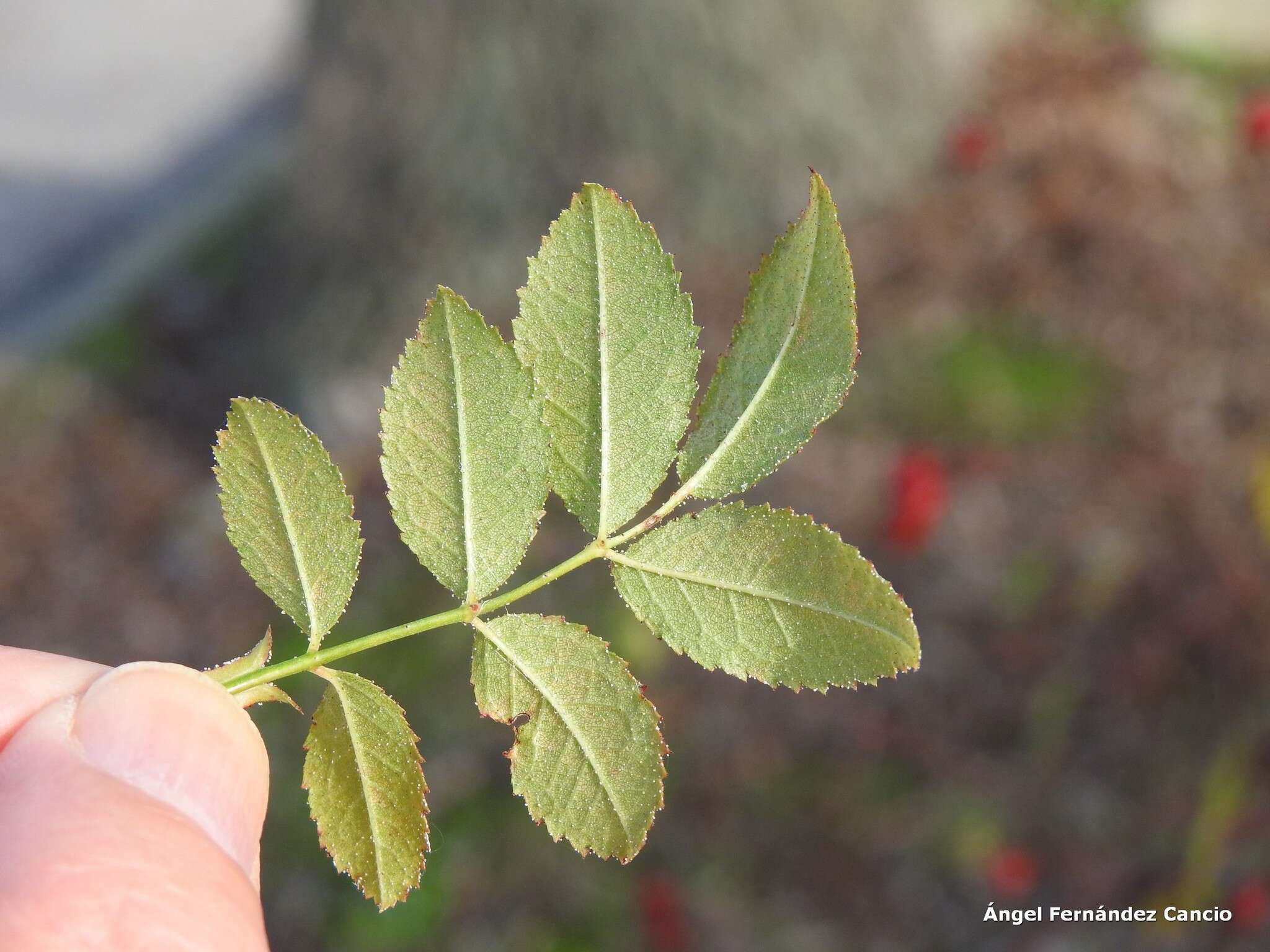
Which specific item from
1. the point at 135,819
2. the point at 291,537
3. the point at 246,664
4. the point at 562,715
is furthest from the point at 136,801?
the point at 562,715

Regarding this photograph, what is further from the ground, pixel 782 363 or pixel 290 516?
pixel 782 363

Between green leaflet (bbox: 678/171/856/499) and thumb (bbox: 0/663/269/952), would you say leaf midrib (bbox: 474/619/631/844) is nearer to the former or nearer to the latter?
green leaflet (bbox: 678/171/856/499)

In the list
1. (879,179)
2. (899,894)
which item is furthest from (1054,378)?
(899,894)

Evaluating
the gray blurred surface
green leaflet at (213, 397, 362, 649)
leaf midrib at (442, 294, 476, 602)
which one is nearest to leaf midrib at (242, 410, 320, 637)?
green leaflet at (213, 397, 362, 649)

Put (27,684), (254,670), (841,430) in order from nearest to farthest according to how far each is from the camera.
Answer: (254,670) → (27,684) → (841,430)

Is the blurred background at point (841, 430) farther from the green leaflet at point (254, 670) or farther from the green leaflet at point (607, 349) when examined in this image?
the green leaflet at point (607, 349)

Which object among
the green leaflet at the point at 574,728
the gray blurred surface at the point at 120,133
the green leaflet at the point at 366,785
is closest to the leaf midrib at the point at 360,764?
the green leaflet at the point at 366,785

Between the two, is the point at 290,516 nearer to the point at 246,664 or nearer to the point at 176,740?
Answer: the point at 246,664

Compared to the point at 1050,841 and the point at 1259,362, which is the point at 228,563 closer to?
the point at 1050,841
